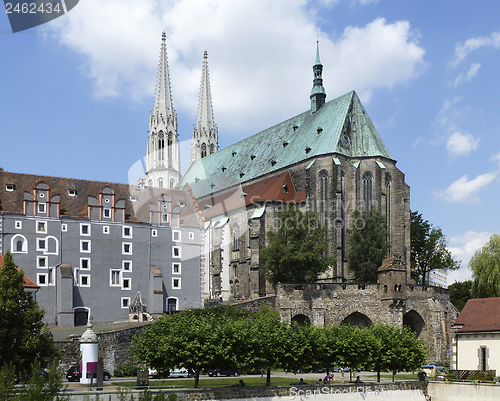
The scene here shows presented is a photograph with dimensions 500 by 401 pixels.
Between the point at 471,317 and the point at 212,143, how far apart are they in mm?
83331

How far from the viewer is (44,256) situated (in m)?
57.4

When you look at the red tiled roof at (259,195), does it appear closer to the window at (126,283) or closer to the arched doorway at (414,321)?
the arched doorway at (414,321)

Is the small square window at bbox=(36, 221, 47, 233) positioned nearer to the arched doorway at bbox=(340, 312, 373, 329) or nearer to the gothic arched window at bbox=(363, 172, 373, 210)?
the arched doorway at bbox=(340, 312, 373, 329)

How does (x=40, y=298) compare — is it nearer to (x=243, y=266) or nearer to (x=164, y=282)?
(x=164, y=282)

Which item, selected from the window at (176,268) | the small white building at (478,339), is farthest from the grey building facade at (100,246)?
the small white building at (478,339)

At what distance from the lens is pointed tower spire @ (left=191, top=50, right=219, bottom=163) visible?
12681 cm

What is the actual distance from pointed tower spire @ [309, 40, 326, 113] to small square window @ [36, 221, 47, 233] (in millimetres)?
49077

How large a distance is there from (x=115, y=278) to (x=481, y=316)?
3396cm

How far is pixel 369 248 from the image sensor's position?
225ft

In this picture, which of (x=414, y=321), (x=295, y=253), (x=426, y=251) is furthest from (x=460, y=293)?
(x=295, y=253)

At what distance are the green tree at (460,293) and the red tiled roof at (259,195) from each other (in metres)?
24.9

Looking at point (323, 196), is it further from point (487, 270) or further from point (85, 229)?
point (85, 229)

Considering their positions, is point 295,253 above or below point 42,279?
above

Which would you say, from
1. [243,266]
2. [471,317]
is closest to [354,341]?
[471,317]
